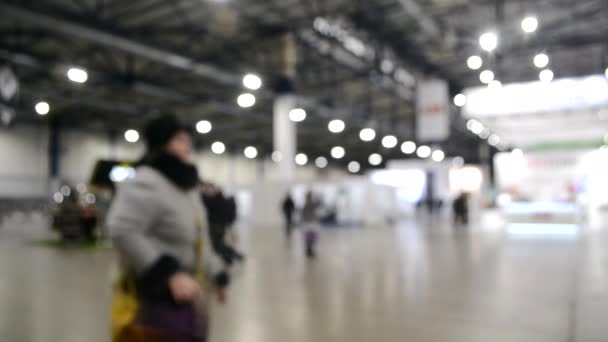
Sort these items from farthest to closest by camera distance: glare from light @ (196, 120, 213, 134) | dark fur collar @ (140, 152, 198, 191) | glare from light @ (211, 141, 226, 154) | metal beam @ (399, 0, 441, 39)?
glare from light @ (211, 141, 226, 154) < glare from light @ (196, 120, 213, 134) < metal beam @ (399, 0, 441, 39) < dark fur collar @ (140, 152, 198, 191)

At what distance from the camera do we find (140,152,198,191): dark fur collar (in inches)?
75.4

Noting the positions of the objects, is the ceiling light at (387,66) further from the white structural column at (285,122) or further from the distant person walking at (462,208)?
the distant person walking at (462,208)

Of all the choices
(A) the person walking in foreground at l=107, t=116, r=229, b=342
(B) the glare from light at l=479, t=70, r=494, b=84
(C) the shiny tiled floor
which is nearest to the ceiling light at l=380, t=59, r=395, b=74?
(B) the glare from light at l=479, t=70, r=494, b=84

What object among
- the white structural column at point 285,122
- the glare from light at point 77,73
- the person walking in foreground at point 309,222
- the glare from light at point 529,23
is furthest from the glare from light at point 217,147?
the person walking in foreground at point 309,222

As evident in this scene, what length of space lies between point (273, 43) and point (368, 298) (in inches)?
610

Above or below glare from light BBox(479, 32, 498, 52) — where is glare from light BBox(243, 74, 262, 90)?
below

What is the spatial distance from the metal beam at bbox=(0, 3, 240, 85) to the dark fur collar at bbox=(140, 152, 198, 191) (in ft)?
46.5

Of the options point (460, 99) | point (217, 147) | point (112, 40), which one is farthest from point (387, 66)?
point (217, 147)

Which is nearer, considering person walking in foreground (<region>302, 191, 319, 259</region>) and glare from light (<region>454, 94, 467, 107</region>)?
person walking in foreground (<region>302, 191, 319, 259</region>)

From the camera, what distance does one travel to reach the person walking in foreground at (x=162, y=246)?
175 cm

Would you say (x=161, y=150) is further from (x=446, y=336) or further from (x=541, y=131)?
(x=541, y=131)

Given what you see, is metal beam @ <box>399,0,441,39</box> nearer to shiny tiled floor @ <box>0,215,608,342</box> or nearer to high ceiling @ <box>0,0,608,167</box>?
high ceiling @ <box>0,0,608,167</box>

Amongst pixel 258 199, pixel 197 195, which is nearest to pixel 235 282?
pixel 197 195

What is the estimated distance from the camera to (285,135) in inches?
824
